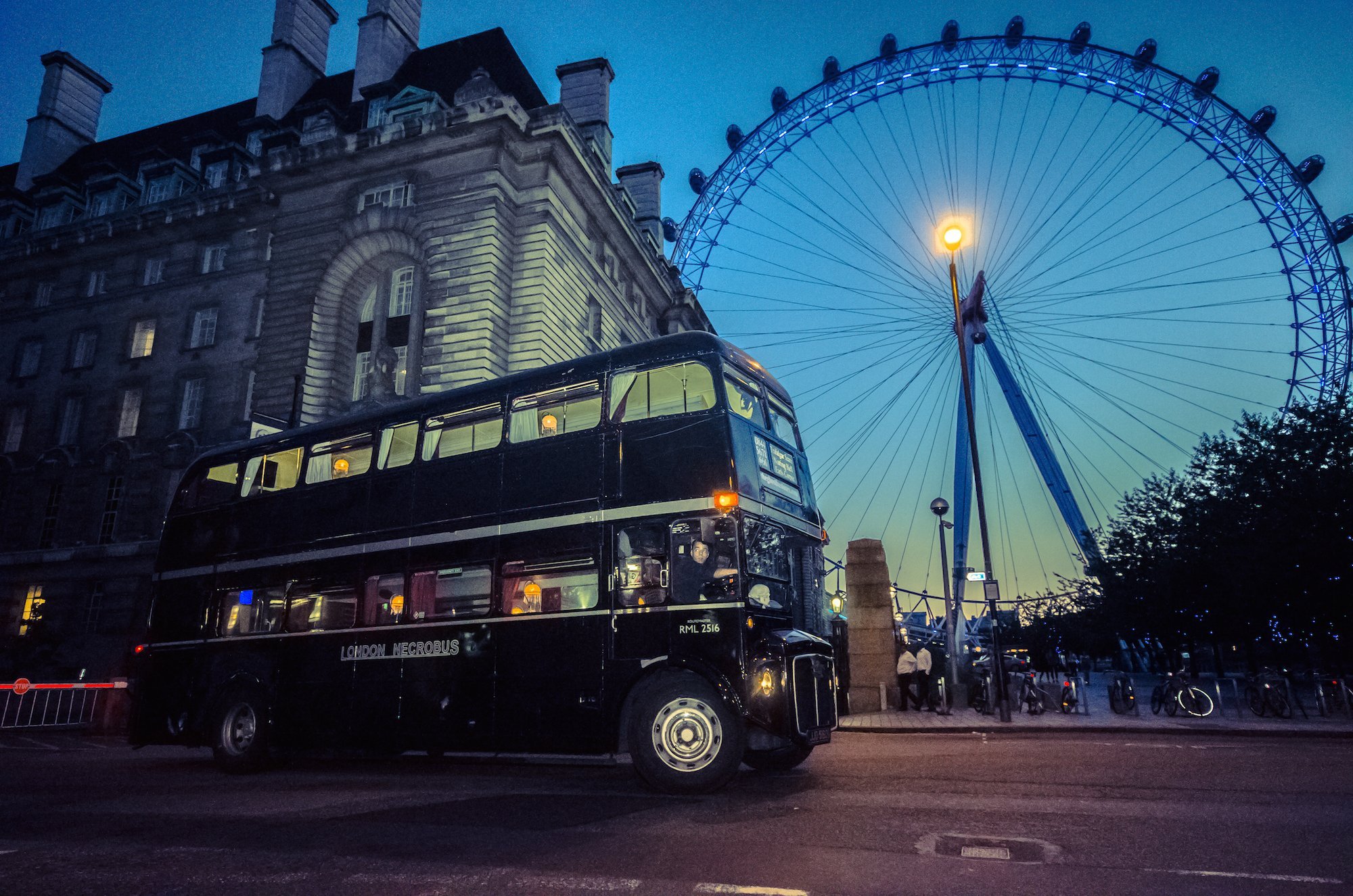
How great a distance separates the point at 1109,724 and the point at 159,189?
42.2 meters

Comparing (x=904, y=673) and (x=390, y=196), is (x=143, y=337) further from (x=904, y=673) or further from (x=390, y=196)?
(x=904, y=673)

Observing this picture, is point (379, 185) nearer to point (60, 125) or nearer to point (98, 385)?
point (98, 385)

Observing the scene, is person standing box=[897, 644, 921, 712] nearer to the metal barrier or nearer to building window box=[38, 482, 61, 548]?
the metal barrier

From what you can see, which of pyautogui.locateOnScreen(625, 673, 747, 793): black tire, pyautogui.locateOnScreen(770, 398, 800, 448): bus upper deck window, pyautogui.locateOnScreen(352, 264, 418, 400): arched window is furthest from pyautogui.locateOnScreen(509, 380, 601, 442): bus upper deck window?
pyautogui.locateOnScreen(352, 264, 418, 400): arched window

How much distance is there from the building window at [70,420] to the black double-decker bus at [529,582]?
28.6m

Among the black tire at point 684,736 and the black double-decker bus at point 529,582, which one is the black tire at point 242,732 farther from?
the black tire at point 684,736

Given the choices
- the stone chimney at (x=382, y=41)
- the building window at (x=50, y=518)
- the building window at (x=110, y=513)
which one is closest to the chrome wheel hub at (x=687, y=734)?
the stone chimney at (x=382, y=41)

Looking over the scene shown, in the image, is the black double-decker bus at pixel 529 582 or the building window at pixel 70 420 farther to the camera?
the building window at pixel 70 420

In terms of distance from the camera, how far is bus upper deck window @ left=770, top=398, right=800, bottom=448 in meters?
10.1

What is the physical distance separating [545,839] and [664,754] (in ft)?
8.35

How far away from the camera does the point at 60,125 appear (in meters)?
41.6

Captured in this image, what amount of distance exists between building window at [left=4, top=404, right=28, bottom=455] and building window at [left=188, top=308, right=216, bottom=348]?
10.0m

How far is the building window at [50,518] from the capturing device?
3350 cm

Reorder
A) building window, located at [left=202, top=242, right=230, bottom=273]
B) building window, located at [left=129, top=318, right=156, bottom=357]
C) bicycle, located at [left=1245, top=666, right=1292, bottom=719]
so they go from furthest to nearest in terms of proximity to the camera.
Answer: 1. building window, located at [left=129, top=318, right=156, bottom=357]
2. building window, located at [left=202, top=242, right=230, bottom=273]
3. bicycle, located at [left=1245, top=666, right=1292, bottom=719]
